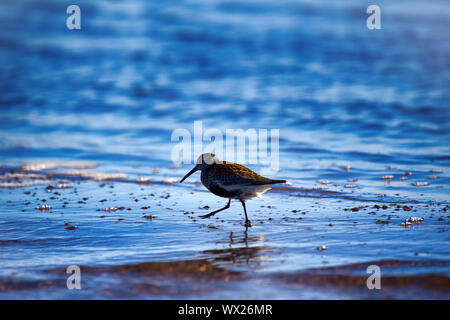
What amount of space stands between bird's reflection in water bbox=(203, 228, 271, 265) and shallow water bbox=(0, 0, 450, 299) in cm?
4

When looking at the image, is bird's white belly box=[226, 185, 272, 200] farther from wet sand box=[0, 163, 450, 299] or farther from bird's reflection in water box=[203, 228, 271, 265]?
bird's reflection in water box=[203, 228, 271, 265]

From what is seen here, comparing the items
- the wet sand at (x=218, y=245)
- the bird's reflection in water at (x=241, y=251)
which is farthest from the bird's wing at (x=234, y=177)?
the bird's reflection in water at (x=241, y=251)

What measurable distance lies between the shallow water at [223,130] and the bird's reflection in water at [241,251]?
4 centimetres

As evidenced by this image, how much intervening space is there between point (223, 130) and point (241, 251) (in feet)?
33.5

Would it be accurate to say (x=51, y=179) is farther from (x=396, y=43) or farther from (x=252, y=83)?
(x=396, y=43)

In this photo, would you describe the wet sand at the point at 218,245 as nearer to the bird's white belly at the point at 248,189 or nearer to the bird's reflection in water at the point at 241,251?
the bird's reflection in water at the point at 241,251

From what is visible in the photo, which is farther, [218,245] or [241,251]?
[218,245]

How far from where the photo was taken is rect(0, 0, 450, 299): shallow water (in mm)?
6145

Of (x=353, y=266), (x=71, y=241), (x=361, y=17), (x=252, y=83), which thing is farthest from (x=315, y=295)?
(x=361, y=17)

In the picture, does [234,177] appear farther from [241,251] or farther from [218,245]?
[241,251]

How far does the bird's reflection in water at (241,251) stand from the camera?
6469mm

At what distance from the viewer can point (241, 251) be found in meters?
6.84

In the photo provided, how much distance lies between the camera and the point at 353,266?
6.05 metres

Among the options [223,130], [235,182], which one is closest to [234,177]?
[235,182]
